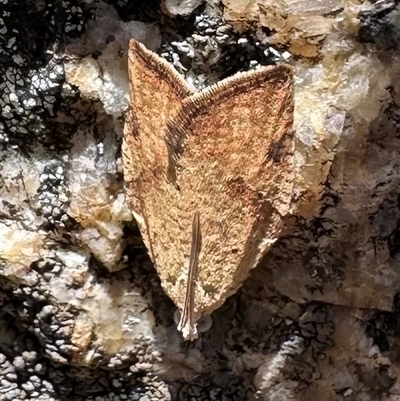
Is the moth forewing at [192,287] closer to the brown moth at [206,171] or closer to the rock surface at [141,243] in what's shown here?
the brown moth at [206,171]

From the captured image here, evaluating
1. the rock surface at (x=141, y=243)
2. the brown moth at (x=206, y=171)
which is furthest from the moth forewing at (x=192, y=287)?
the rock surface at (x=141, y=243)

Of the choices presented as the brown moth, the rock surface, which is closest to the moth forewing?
the brown moth

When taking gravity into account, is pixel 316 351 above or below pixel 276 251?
below

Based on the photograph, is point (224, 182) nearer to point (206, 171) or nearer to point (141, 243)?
point (206, 171)

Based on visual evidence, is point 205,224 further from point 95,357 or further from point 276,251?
point 95,357

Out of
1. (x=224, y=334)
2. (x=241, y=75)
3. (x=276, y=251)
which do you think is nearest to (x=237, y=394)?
(x=224, y=334)

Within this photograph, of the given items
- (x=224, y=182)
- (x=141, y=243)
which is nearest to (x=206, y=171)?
(x=224, y=182)

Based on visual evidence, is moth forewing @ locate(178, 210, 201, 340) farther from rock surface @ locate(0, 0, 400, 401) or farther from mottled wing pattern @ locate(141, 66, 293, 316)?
rock surface @ locate(0, 0, 400, 401)
